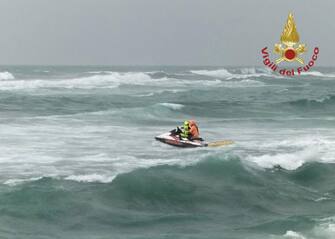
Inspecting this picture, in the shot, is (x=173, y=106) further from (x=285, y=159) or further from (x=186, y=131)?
(x=285, y=159)

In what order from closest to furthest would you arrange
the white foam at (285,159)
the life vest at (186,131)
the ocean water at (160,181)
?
the ocean water at (160,181) < the white foam at (285,159) < the life vest at (186,131)

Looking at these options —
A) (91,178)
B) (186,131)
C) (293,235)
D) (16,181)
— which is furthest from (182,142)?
(293,235)

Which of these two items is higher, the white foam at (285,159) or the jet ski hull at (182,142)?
the jet ski hull at (182,142)

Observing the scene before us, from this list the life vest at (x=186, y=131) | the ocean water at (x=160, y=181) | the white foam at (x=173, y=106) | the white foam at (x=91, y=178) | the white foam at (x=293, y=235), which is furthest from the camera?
the white foam at (x=173, y=106)

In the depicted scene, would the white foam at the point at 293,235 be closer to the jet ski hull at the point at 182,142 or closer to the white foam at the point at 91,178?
the white foam at the point at 91,178

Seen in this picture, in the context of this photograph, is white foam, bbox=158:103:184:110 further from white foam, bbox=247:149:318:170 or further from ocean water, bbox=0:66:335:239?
white foam, bbox=247:149:318:170

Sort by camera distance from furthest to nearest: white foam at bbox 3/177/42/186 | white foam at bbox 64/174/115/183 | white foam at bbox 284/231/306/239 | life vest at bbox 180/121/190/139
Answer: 1. life vest at bbox 180/121/190/139
2. white foam at bbox 64/174/115/183
3. white foam at bbox 3/177/42/186
4. white foam at bbox 284/231/306/239

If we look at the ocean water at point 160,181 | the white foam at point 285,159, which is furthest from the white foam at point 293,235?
the white foam at point 285,159

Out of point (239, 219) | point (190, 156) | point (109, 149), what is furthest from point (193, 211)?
point (109, 149)

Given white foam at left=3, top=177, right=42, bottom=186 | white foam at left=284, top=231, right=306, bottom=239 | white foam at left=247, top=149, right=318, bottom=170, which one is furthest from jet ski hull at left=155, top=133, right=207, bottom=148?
white foam at left=284, top=231, right=306, bottom=239

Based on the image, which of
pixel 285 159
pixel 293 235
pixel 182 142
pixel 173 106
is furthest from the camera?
pixel 173 106

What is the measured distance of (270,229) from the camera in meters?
18.0
